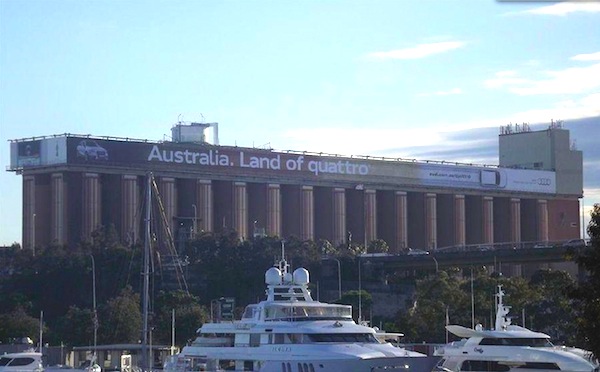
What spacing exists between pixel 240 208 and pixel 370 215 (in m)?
20.5

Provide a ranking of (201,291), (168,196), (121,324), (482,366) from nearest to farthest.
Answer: (482,366), (121,324), (201,291), (168,196)

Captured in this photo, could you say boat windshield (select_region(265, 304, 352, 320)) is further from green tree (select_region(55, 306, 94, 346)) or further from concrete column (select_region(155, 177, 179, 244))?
concrete column (select_region(155, 177, 179, 244))

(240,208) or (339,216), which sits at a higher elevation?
(240,208)

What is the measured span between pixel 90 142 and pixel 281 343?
102 meters

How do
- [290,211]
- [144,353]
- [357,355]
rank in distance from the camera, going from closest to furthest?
[357,355] < [144,353] < [290,211]

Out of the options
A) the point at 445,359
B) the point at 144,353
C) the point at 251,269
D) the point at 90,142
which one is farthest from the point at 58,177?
the point at 445,359

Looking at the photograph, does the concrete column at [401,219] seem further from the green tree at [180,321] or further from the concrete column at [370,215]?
the green tree at [180,321]

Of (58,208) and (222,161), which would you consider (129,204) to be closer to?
(58,208)

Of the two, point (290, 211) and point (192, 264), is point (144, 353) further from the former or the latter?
point (290, 211)

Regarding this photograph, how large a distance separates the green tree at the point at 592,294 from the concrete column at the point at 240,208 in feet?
441

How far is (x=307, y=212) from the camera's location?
190 meters

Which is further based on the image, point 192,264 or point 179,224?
point 179,224

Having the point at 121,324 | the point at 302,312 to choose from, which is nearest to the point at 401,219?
the point at 121,324

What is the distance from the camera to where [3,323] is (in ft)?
384
